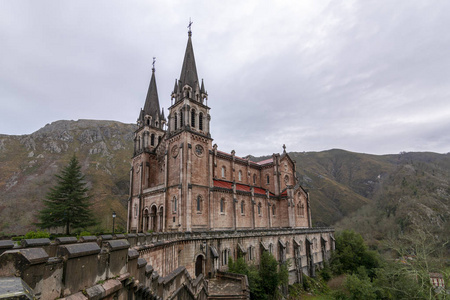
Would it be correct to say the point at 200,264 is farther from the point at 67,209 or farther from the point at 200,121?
the point at 67,209

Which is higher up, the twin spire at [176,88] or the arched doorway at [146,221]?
the twin spire at [176,88]

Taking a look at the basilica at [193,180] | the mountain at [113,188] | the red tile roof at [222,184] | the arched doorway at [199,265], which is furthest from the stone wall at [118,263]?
the mountain at [113,188]

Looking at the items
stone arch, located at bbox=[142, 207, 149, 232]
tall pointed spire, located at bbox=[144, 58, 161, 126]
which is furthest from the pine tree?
tall pointed spire, located at bbox=[144, 58, 161, 126]

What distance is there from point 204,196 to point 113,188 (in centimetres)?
6147

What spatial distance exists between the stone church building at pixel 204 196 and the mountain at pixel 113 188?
30.1 metres

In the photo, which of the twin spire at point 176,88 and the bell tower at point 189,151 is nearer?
the bell tower at point 189,151

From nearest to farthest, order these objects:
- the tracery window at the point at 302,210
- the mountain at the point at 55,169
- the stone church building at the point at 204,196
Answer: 1. the stone church building at the point at 204,196
2. the tracery window at the point at 302,210
3. the mountain at the point at 55,169

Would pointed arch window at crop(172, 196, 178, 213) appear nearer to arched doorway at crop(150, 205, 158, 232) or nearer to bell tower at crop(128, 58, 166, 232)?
arched doorway at crop(150, 205, 158, 232)

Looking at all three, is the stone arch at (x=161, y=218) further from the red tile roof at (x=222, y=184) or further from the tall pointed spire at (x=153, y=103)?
the tall pointed spire at (x=153, y=103)

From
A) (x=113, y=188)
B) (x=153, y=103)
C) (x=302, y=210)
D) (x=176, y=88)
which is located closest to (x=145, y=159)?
(x=153, y=103)

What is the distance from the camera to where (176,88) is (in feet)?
118

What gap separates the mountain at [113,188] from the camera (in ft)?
225

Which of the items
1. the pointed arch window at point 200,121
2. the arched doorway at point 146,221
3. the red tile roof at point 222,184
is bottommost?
the arched doorway at point 146,221

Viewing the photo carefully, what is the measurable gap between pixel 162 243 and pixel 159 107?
2944 centimetres
